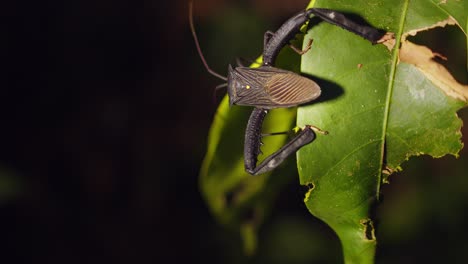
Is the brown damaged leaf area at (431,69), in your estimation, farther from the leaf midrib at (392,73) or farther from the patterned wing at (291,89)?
the patterned wing at (291,89)

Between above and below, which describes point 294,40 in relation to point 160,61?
above

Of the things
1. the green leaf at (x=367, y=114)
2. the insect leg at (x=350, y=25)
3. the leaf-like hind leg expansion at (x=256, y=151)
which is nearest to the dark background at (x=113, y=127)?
the leaf-like hind leg expansion at (x=256, y=151)

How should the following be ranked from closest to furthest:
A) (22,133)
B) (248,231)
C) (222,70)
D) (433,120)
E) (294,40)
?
1. (433,120)
2. (294,40)
3. (248,231)
4. (222,70)
5. (22,133)

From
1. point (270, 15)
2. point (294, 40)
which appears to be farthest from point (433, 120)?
point (270, 15)

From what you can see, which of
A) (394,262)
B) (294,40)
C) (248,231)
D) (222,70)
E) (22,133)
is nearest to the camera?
(294,40)

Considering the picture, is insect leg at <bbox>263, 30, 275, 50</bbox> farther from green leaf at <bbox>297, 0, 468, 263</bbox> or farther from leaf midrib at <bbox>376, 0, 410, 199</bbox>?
leaf midrib at <bbox>376, 0, 410, 199</bbox>

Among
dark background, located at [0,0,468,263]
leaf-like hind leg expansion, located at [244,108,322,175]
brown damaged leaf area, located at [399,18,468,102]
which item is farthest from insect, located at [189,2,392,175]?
dark background, located at [0,0,468,263]

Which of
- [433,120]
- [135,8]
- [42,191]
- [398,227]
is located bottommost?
[42,191]

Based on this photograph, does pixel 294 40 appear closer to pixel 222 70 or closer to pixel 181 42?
pixel 222 70
